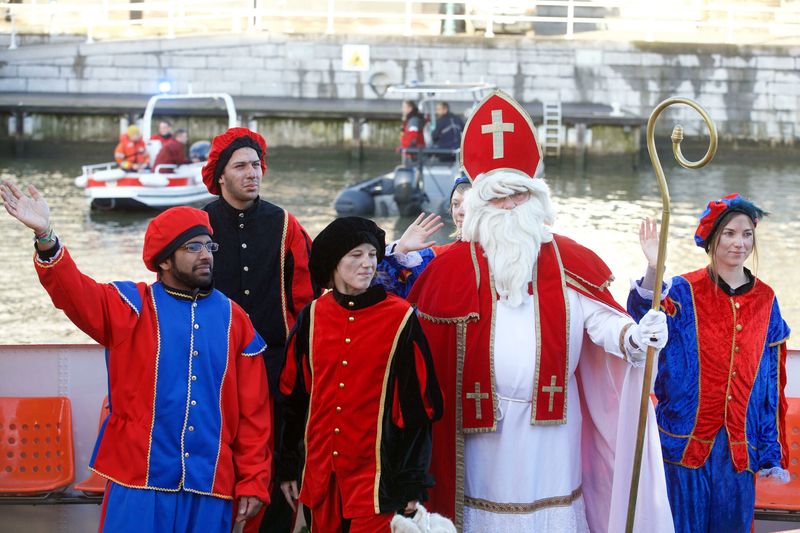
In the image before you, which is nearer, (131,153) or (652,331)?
(652,331)

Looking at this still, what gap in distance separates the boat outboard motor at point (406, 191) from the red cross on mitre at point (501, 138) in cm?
1249

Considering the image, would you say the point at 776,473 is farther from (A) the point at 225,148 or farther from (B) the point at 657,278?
(A) the point at 225,148

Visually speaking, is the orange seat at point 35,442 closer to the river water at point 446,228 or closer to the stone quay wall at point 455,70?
the river water at point 446,228

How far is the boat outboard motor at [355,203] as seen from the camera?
16.8 metres

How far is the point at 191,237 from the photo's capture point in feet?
12.0

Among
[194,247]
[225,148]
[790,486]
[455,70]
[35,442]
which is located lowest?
[790,486]

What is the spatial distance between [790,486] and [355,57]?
2233 cm

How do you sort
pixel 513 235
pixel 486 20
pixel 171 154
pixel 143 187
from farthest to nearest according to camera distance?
pixel 486 20, pixel 171 154, pixel 143 187, pixel 513 235

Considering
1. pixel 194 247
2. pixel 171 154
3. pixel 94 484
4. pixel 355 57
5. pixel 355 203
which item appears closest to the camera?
pixel 194 247

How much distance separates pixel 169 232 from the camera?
3637mm

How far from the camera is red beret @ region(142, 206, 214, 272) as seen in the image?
363 centimetres

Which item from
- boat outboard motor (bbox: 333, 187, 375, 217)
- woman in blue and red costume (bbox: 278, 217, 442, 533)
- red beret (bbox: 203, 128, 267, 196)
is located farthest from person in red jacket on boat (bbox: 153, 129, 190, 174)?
woman in blue and red costume (bbox: 278, 217, 442, 533)

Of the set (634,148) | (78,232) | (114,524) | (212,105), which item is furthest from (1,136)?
(114,524)

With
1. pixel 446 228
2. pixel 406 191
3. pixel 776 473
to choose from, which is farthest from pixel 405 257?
pixel 446 228
